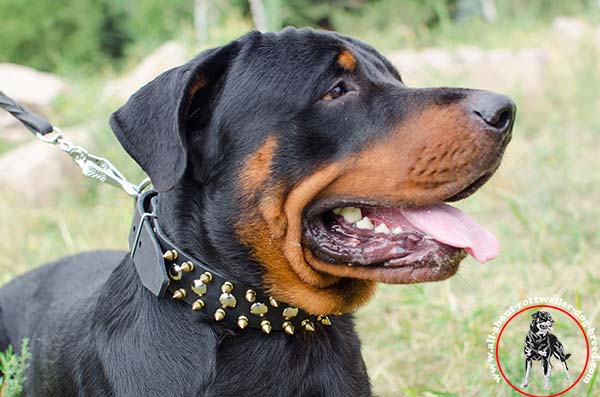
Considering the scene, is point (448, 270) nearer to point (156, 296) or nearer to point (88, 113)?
point (156, 296)

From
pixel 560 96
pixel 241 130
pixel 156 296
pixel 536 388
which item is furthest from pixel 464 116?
pixel 560 96

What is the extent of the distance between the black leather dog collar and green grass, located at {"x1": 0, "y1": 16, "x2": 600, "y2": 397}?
0.86 metres

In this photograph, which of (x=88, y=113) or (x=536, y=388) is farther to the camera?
(x=88, y=113)

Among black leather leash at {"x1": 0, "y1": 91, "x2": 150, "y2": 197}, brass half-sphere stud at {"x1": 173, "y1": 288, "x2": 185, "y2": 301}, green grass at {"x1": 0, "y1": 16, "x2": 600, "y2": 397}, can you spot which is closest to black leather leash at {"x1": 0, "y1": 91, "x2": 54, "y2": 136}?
black leather leash at {"x1": 0, "y1": 91, "x2": 150, "y2": 197}

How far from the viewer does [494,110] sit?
231cm

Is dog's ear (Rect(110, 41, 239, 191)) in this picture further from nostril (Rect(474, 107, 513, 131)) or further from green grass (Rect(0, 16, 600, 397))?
green grass (Rect(0, 16, 600, 397))

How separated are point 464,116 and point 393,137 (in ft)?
0.82

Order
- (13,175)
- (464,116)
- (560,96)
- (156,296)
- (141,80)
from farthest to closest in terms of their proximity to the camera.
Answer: (560,96)
(141,80)
(13,175)
(156,296)
(464,116)

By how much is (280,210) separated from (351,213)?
10.5 inches

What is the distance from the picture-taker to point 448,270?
2424 mm

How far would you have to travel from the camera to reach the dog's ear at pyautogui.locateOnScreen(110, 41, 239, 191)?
2.40m

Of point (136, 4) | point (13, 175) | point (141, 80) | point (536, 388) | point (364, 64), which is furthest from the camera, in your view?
point (136, 4)

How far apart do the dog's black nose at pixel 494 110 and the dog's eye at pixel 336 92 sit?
1.60 ft

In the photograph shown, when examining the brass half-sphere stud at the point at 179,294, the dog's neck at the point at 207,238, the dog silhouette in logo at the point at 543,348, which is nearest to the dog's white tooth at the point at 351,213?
the dog's neck at the point at 207,238
